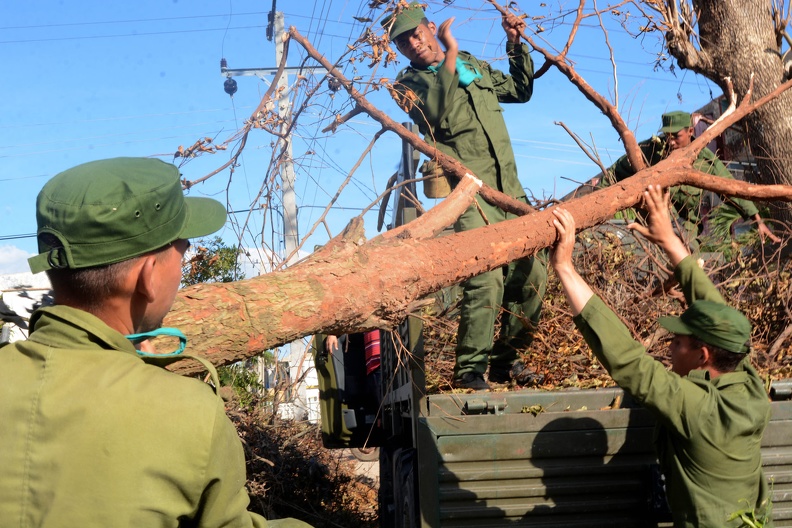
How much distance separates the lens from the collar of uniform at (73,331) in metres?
1.37

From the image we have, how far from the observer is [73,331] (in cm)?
137

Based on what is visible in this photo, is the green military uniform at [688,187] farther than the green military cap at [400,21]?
Yes

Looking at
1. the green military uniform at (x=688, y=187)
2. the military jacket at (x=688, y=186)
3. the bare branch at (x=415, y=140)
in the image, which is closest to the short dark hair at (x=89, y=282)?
the bare branch at (x=415, y=140)

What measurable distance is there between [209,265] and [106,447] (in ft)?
11.7

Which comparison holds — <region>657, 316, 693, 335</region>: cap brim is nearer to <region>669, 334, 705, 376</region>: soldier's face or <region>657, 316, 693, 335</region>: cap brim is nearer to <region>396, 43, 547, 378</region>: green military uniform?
<region>669, 334, 705, 376</region>: soldier's face

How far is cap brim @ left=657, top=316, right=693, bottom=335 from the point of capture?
10.4ft

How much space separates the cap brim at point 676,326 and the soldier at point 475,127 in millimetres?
1493

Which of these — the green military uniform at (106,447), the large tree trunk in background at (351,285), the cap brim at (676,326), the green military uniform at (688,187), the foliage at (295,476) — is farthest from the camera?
the foliage at (295,476)

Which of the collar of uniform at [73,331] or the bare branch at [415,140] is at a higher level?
the bare branch at [415,140]

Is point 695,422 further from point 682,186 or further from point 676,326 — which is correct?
point 682,186

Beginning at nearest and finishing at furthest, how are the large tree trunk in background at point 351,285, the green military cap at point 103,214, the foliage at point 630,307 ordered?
the green military cap at point 103,214
the large tree trunk in background at point 351,285
the foliage at point 630,307

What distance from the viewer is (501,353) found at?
5.14 m

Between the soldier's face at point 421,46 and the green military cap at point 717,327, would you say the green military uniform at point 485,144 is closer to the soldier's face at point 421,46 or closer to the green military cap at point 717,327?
the soldier's face at point 421,46

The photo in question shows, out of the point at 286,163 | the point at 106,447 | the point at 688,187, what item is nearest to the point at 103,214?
the point at 106,447
